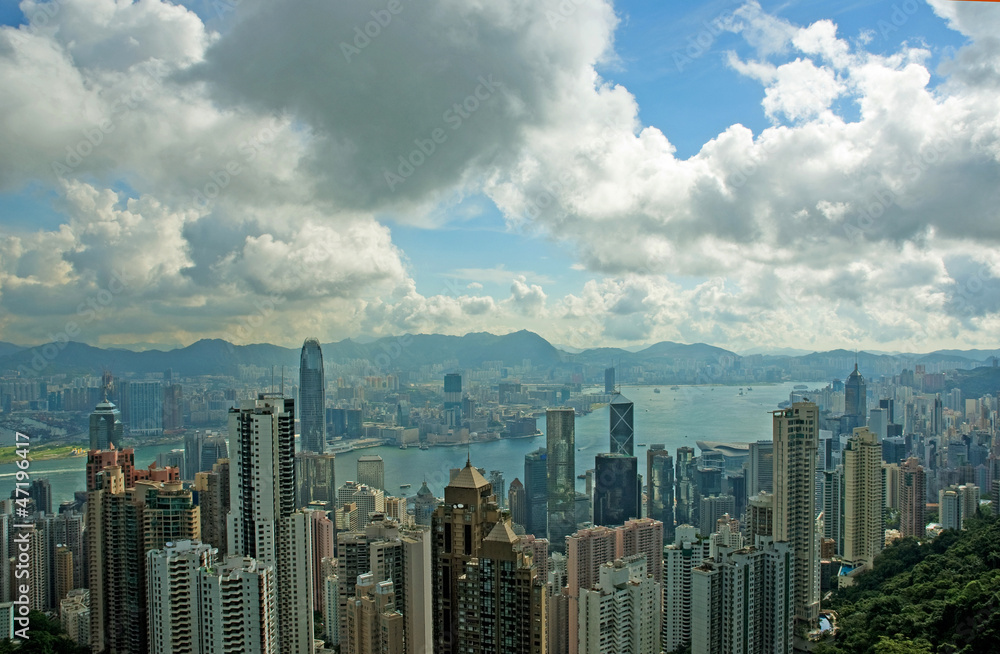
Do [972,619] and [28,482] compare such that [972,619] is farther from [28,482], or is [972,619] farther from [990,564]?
[28,482]

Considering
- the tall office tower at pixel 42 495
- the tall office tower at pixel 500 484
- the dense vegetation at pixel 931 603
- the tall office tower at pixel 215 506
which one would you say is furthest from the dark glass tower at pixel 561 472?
the tall office tower at pixel 42 495

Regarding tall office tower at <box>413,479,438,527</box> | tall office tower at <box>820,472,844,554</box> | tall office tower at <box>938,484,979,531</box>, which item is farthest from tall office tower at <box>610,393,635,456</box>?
tall office tower at <box>938,484,979,531</box>

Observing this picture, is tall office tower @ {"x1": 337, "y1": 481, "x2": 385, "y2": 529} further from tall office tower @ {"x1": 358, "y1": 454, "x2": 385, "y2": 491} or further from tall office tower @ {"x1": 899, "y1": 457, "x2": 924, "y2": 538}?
tall office tower @ {"x1": 899, "y1": 457, "x2": 924, "y2": 538}

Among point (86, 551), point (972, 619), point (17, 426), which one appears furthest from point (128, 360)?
point (972, 619)

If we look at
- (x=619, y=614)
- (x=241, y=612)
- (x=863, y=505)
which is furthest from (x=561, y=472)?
(x=241, y=612)

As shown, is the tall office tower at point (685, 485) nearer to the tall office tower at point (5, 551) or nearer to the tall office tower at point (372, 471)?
the tall office tower at point (372, 471)

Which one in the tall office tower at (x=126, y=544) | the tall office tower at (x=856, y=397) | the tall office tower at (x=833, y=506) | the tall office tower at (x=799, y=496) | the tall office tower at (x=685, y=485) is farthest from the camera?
→ the tall office tower at (x=856, y=397)
